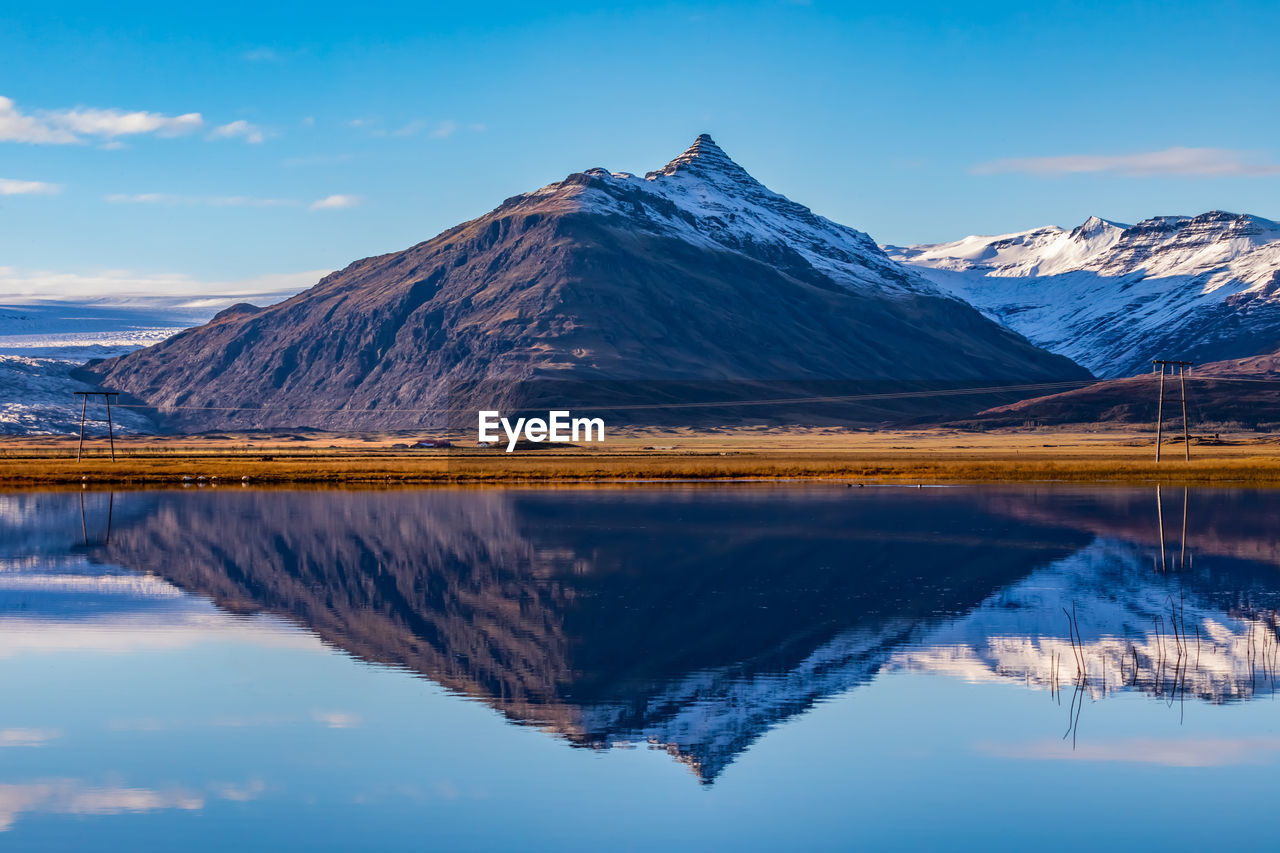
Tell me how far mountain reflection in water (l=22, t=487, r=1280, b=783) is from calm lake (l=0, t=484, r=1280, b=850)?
16 cm

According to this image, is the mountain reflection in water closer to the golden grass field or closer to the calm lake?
the calm lake

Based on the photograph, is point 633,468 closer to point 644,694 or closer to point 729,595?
point 729,595

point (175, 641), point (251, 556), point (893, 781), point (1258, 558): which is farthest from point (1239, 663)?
point (251, 556)

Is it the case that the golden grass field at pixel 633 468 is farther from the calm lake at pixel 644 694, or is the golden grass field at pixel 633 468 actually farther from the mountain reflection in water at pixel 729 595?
the calm lake at pixel 644 694

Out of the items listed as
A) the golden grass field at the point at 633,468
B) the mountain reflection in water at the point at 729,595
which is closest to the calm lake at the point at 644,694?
the mountain reflection in water at the point at 729,595

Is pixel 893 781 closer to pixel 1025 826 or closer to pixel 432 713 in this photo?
pixel 1025 826

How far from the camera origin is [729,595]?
39719mm

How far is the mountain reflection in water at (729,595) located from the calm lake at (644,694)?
0.52 ft

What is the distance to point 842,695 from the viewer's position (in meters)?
26.5

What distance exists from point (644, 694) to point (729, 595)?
1352 cm

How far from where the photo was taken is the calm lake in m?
19.1

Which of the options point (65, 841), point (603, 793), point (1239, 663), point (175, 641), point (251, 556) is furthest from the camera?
point (251, 556)

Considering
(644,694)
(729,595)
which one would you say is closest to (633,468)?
(729,595)

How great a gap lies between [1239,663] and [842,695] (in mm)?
9231
